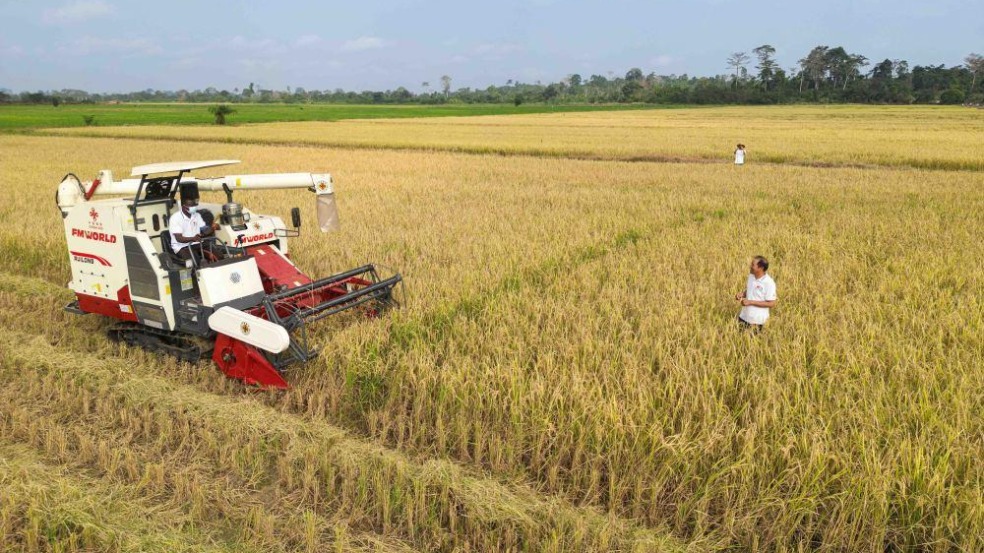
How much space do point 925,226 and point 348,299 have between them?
32.7 ft

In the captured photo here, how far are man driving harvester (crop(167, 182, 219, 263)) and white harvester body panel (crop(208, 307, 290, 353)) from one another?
93cm

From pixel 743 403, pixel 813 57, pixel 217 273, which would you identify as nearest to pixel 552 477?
pixel 743 403

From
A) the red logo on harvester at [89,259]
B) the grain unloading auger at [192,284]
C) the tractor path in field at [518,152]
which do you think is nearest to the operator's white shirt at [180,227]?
the grain unloading auger at [192,284]

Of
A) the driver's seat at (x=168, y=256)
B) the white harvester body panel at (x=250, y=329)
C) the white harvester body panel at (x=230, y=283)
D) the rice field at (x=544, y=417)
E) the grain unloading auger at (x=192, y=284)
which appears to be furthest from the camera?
the driver's seat at (x=168, y=256)

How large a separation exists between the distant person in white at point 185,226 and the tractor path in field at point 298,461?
116cm

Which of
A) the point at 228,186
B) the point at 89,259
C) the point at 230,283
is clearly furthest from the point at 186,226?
the point at 228,186

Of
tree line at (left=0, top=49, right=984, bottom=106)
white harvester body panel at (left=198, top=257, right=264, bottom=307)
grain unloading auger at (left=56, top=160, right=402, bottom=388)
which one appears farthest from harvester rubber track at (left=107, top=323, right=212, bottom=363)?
tree line at (left=0, top=49, right=984, bottom=106)

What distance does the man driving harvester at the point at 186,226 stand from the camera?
591cm

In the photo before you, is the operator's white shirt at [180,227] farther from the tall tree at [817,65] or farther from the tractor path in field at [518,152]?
the tall tree at [817,65]

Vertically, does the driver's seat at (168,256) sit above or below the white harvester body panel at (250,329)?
above

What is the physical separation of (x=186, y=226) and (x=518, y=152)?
23.5 m

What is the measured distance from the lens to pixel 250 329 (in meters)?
5.09

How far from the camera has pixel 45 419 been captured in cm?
485

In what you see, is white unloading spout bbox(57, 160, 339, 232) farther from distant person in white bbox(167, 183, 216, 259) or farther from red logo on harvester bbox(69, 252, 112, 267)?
distant person in white bbox(167, 183, 216, 259)
